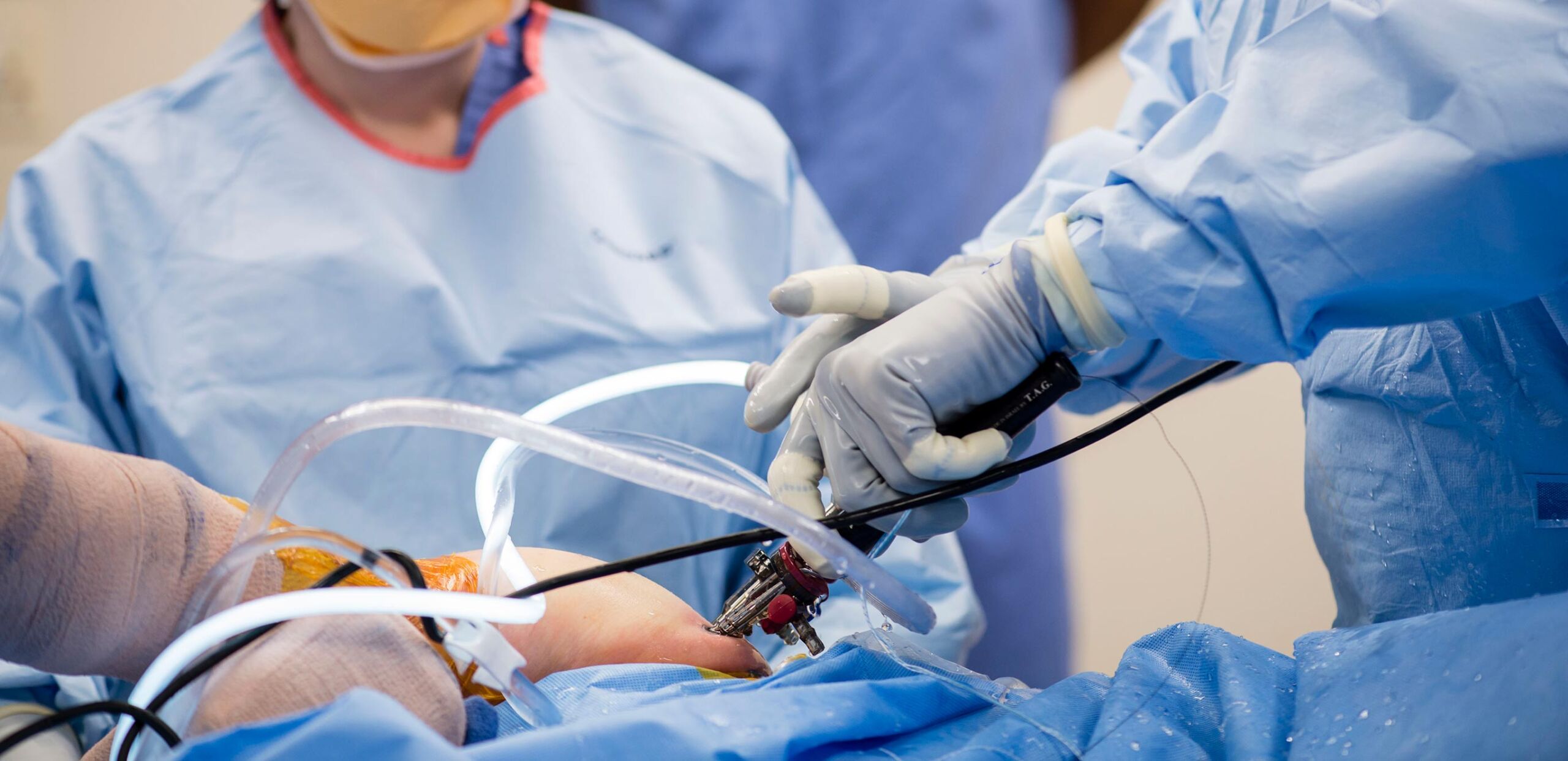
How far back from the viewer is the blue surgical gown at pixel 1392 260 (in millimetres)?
562

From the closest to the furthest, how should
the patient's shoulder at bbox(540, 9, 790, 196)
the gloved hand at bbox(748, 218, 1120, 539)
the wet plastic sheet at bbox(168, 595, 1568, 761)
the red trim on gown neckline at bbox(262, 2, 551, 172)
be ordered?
1. the wet plastic sheet at bbox(168, 595, 1568, 761)
2. the gloved hand at bbox(748, 218, 1120, 539)
3. the red trim on gown neckline at bbox(262, 2, 551, 172)
4. the patient's shoulder at bbox(540, 9, 790, 196)

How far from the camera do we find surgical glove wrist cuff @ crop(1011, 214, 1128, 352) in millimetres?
670

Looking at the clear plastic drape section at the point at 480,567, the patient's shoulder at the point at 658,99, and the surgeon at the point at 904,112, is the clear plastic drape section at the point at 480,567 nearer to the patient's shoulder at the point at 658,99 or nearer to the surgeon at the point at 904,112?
the patient's shoulder at the point at 658,99

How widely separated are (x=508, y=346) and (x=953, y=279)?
0.55 metres

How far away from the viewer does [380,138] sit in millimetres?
1204

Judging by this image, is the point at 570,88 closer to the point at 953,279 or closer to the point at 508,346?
the point at 508,346

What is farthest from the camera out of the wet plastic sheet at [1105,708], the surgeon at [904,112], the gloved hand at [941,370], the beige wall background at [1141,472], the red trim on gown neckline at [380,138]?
the surgeon at [904,112]

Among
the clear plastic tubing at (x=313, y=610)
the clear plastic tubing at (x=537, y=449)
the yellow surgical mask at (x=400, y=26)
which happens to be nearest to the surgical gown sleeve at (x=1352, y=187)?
the clear plastic tubing at (x=537, y=449)

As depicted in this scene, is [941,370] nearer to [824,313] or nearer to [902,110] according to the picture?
[824,313]

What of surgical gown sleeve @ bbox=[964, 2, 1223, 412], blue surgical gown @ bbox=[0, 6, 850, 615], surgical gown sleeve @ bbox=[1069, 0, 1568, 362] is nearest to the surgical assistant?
blue surgical gown @ bbox=[0, 6, 850, 615]

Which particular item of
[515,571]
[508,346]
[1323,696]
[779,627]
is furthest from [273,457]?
[1323,696]

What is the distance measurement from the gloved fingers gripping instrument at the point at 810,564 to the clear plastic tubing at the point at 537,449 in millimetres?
59

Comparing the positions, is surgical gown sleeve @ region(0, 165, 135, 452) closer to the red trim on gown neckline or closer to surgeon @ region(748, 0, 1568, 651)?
the red trim on gown neckline

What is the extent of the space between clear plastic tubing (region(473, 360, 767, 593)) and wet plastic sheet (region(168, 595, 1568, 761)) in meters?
0.10
